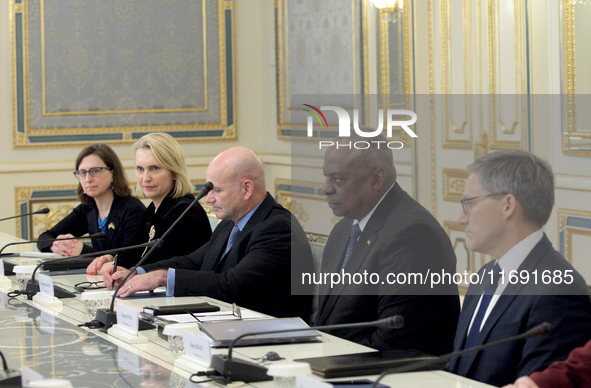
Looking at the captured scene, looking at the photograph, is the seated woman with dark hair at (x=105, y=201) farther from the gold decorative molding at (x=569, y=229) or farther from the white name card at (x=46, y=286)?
the gold decorative molding at (x=569, y=229)

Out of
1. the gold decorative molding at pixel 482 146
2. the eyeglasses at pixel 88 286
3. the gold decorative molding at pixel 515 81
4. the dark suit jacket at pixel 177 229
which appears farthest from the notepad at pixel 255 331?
the gold decorative molding at pixel 482 146

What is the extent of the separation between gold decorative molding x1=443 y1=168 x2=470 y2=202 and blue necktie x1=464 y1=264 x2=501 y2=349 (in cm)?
301

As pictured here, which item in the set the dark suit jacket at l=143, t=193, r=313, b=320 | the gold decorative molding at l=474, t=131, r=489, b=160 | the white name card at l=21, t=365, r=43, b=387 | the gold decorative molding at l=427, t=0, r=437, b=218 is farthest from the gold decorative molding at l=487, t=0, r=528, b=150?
the white name card at l=21, t=365, r=43, b=387

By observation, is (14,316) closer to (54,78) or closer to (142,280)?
(142,280)

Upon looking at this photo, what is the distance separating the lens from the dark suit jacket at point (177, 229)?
11.5ft

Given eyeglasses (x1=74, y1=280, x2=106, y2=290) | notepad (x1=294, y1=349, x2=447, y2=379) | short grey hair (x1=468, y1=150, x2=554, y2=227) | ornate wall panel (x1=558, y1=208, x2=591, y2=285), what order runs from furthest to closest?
ornate wall panel (x1=558, y1=208, x2=591, y2=285) → eyeglasses (x1=74, y1=280, x2=106, y2=290) → short grey hair (x1=468, y1=150, x2=554, y2=227) → notepad (x1=294, y1=349, x2=447, y2=379)

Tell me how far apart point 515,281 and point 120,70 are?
505cm

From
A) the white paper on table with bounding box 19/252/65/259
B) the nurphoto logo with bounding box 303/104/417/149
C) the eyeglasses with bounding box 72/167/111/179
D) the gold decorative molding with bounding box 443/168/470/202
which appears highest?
the nurphoto logo with bounding box 303/104/417/149

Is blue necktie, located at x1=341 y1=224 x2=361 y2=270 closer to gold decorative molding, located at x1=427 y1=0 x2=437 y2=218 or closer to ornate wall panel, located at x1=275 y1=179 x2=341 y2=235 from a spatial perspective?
gold decorative molding, located at x1=427 y1=0 x2=437 y2=218

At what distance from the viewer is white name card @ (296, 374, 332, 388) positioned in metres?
1.39

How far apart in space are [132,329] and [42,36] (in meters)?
4.57

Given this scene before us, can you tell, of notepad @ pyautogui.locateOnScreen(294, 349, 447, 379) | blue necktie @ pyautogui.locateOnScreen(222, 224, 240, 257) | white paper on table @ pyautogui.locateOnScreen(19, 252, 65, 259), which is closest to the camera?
notepad @ pyautogui.locateOnScreen(294, 349, 447, 379)

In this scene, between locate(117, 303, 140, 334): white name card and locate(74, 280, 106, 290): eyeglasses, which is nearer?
locate(117, 303, 140, 334): white name card

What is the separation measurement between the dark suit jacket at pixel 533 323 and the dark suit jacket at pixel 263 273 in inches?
39.2
